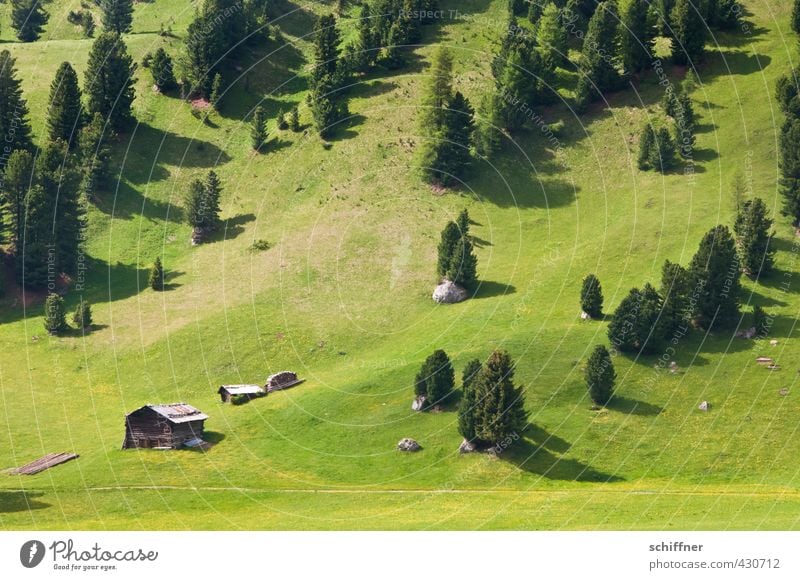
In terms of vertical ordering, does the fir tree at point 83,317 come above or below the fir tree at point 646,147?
below

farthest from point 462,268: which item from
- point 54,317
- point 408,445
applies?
point 54,317

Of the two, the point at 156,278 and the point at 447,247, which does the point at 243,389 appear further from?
the point at 156,278

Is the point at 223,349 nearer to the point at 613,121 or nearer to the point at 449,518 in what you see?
the point at 449,518

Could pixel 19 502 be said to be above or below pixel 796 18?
below

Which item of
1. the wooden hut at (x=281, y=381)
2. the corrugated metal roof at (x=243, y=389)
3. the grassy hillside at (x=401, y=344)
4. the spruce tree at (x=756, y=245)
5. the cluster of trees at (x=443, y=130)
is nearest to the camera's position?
the grassy hillside at (x=401, y=344)

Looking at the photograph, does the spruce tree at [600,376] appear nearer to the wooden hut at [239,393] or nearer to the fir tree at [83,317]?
the wooden hut at [239,393]

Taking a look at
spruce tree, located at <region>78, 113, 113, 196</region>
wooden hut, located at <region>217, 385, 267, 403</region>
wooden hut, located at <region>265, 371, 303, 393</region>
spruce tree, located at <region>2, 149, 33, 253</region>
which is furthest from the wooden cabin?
spruce tree, located at <region>78, 113, 113, 196</region>

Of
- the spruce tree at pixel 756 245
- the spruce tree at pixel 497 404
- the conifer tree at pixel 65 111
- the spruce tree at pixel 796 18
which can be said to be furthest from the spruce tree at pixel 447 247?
the spruce tree at pixel 796 18
